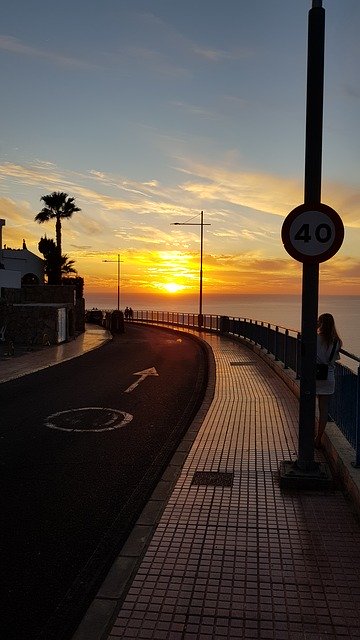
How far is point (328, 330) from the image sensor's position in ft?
25.0

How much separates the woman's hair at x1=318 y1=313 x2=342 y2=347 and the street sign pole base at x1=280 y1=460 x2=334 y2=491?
166 cm

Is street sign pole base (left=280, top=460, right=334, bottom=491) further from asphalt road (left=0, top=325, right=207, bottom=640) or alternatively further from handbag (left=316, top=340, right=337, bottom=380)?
asphalt road (left=0, top=325, right=207, bottom=640)

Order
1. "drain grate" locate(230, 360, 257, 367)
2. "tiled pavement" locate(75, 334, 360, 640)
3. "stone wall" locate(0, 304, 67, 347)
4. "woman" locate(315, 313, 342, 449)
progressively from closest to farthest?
"tiled pavement" locate(75, 334, 360, 640) → "woman" locate(315, 313, 342, 449) → "drain grate" locate(230, 360, 257, 367) → "stone wall" locate(0, 304, 67, 347)

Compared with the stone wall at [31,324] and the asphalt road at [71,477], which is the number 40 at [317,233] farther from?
the stone wall at [31,324]

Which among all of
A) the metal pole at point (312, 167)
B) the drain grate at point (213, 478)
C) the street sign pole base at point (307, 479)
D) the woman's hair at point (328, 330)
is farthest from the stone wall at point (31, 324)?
the metal pole at point (312, 167)

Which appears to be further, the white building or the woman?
the white building

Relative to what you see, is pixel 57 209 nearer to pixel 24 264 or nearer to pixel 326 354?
pixel 24 264

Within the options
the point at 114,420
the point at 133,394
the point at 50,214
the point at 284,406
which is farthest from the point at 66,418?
the point at 50,214

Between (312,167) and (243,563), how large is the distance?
4264 mm

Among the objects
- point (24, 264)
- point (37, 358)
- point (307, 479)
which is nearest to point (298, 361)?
point (307, 479)

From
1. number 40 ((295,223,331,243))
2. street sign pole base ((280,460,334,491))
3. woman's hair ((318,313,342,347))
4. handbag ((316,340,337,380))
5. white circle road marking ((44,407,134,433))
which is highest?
number 40 ((295,223,331,243))

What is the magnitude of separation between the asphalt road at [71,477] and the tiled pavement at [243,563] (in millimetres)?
423

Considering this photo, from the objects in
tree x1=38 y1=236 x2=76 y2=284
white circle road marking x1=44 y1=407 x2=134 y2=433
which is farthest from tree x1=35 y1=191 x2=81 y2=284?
white circle road marking x1=44 y1=407 x2=134 y2=433

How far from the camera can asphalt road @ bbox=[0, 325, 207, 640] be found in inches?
176
